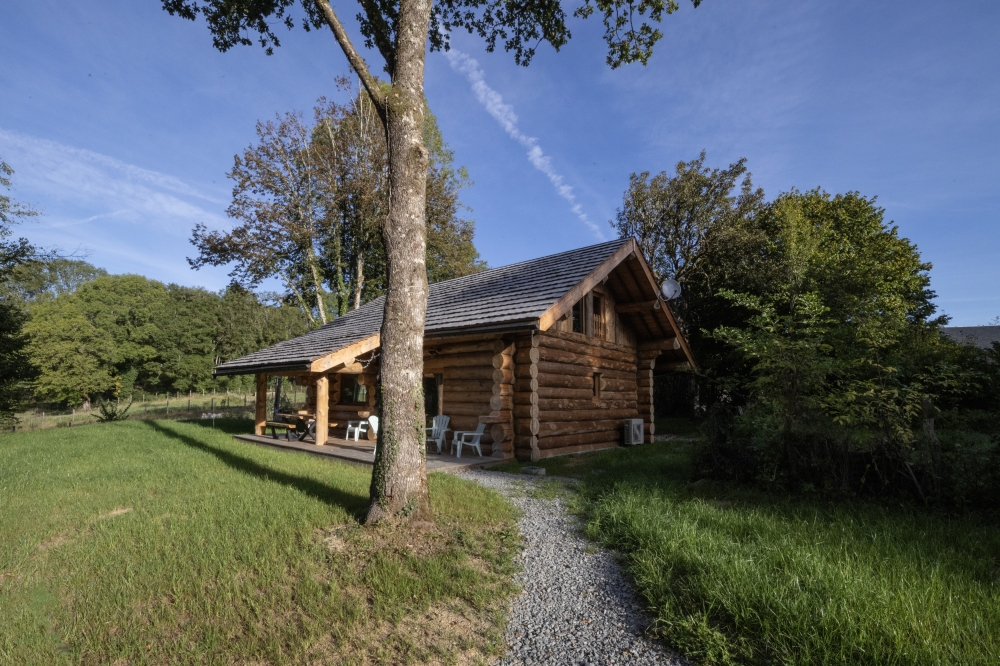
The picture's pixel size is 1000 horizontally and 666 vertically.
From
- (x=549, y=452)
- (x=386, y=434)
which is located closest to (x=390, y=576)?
(x=386, y=434)

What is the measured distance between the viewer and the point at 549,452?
445 inches

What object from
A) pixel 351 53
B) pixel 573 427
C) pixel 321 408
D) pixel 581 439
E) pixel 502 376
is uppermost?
pixel 351 53

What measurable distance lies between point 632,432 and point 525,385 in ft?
17.1

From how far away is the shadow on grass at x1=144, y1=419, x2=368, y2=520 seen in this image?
6052mm

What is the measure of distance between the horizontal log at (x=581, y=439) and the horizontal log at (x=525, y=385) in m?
1.23

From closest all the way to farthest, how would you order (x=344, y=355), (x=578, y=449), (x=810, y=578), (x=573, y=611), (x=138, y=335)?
(x=810, y=578), (x=573, y=611), (x=344, y=355), (x=578, y=449), (x=138, y=335)

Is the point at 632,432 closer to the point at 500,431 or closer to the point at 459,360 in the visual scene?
the point at 500,431

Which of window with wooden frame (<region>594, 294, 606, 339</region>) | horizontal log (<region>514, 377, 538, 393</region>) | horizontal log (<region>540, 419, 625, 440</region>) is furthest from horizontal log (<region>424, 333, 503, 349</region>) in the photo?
window with wooden frame (<region>594, 294, 606, 339</region>)

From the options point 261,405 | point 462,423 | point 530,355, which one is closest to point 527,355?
point 530,355

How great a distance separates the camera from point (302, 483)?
7484 mm

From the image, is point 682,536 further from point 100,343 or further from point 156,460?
point 100,343

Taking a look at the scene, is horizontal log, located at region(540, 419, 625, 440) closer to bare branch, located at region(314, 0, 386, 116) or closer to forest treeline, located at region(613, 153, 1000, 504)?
forest treeline, located at region(613, 153, 1000, 504)

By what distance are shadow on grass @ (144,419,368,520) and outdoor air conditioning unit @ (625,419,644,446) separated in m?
9.67

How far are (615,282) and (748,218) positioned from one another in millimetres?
14376
